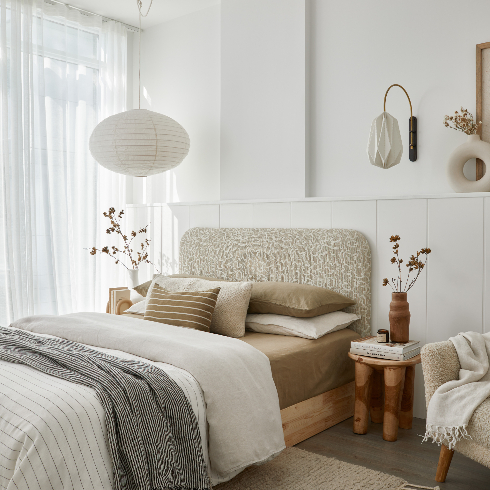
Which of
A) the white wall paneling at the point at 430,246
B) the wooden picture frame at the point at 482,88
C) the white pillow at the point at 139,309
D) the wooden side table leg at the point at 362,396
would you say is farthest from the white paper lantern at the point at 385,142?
the white pillow at the point at 139,309

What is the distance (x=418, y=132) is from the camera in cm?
319

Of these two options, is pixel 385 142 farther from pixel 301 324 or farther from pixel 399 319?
pixel 301 324

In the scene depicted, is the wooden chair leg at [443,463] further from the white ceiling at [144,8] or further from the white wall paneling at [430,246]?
the white ceiling at [144,8]

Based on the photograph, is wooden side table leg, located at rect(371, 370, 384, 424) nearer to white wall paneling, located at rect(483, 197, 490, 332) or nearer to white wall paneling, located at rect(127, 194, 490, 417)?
white wall paneling, located at rect(127, 194, 490, 417)

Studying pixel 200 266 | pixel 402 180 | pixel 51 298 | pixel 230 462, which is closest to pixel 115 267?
pixel 51 298

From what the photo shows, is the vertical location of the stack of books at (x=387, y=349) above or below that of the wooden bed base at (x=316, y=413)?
above

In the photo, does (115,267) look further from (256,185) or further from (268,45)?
(268,45)

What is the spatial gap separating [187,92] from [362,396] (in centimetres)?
289

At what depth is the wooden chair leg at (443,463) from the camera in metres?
2.27

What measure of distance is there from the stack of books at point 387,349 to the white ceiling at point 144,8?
2942mm

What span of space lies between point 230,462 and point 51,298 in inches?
100

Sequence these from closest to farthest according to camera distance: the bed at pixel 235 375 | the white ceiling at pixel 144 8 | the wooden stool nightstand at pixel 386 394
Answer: the bed at pixel 235 375
the wooden stool nightstand at pixel 386 394
the white ceiling at pixel 144 8

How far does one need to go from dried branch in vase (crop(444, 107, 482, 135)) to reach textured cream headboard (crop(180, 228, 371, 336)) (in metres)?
0.80

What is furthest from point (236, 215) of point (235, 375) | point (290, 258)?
point (235, 375)
